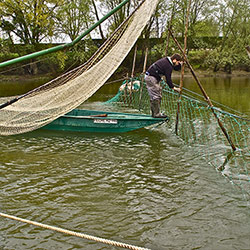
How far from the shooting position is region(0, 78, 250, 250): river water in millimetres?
3395

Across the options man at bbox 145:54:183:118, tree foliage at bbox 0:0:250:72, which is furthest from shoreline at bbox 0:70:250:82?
man at bbox 145:54:183:118

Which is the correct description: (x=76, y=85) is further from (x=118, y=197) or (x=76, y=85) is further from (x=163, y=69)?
(x=118, y=197)

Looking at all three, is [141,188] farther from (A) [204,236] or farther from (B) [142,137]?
(B) [142,137]

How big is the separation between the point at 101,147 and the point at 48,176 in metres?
1.84

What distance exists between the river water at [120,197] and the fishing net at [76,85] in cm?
67

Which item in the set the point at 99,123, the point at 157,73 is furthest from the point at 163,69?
the point at 99,123

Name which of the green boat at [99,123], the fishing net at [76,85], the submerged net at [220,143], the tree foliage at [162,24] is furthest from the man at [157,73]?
the tree foliage at [162,24]

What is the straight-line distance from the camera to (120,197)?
4.34 meters

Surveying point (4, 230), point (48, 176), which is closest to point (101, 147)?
point (48, 176)

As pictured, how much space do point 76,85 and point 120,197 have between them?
275cm

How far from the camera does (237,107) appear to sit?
38.0 ft

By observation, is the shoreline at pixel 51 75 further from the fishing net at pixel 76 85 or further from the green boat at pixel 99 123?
the fishing net at pixel 76 85

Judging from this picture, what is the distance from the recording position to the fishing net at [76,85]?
577 cm

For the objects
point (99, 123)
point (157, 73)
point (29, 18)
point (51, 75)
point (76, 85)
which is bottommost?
point (99, 123)
